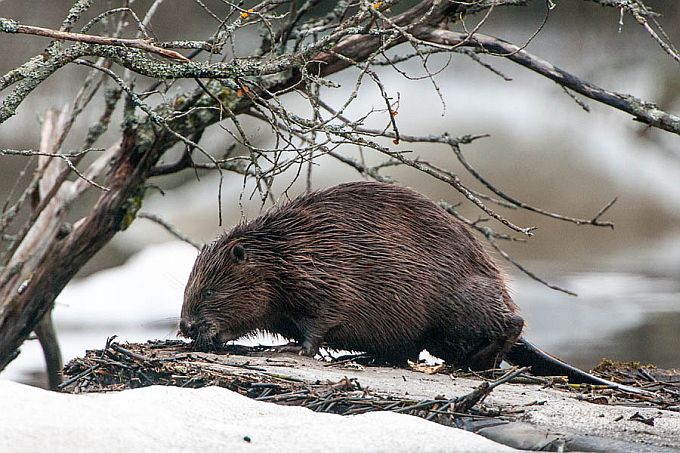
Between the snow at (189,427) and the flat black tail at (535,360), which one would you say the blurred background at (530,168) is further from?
the snow at (189,427)

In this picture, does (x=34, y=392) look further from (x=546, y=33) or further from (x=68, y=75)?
(x=546, y=33)

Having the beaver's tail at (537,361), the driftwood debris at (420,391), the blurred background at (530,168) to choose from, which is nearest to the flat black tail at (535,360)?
the beaver's tail at (537,361)

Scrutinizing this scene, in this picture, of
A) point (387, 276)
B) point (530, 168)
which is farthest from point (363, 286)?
point (530, 168)

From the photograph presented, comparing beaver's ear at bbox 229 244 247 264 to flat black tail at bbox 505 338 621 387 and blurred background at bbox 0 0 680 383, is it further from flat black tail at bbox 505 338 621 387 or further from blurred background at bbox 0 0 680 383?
blurred background at bbox 0 0 680 383

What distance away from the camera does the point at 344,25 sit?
4012 millimetres

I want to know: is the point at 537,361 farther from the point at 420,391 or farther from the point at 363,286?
the point at 420,391

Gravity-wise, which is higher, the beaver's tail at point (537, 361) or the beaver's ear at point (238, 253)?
the beaver's ear at point (238, 253)

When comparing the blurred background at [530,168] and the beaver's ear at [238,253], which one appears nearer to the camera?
the beaver's ear at [238,253]

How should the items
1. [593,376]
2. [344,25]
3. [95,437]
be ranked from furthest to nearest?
[593,376] → [344,25] → [95,437]

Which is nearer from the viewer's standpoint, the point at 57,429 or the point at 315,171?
the point at 57,429

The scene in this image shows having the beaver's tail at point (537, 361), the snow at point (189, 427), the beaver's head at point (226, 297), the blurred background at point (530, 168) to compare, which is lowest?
the snow at point (189, 427)

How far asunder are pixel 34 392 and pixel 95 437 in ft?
1.50

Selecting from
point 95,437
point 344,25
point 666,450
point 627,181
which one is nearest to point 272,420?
point 95,437

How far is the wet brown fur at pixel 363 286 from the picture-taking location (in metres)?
4.77
